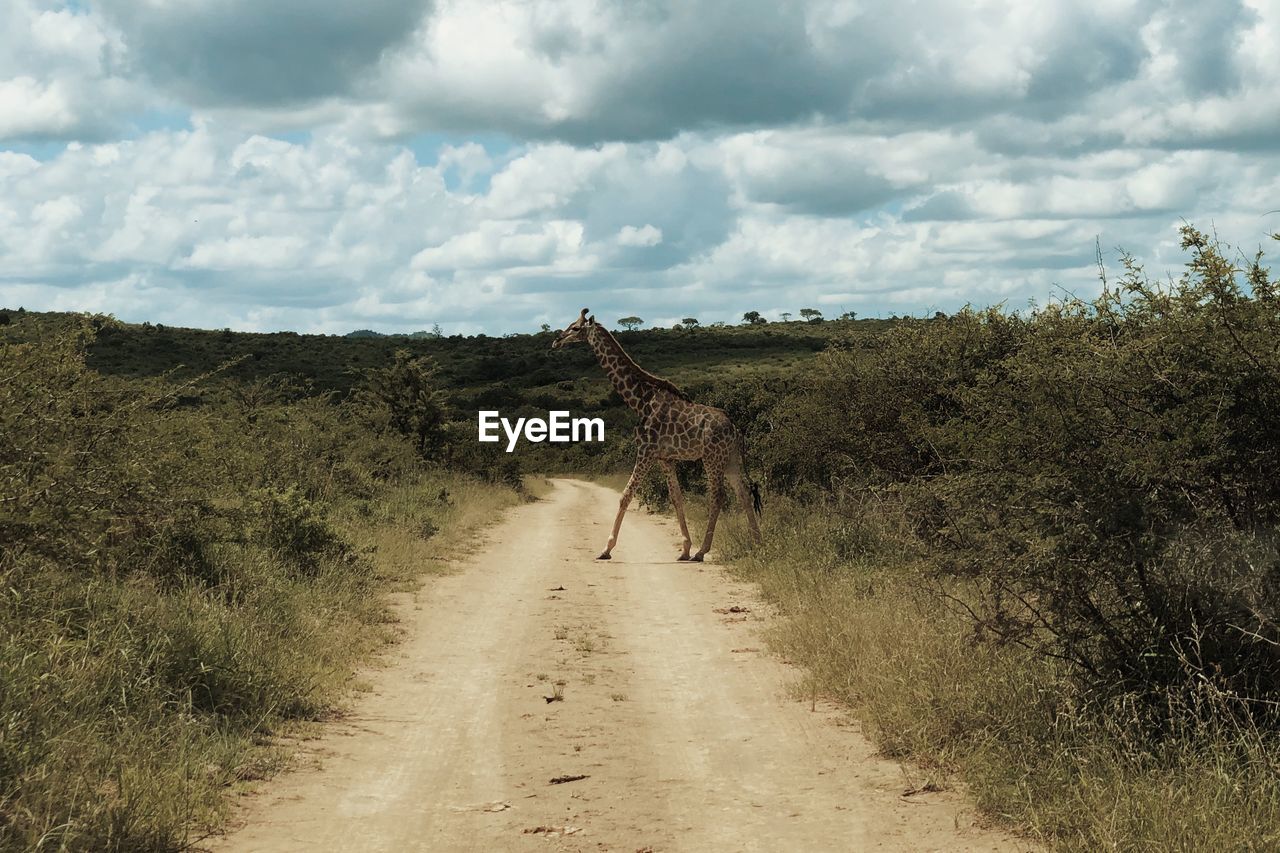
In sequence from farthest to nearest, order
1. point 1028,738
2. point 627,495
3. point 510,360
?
point 510,360 → point 627,495 → point 1028,738

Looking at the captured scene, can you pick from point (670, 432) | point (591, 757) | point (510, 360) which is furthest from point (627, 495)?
point (510, 360)

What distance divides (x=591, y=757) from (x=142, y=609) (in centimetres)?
348

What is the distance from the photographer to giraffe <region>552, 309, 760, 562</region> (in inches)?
697

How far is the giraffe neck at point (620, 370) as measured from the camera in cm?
1838

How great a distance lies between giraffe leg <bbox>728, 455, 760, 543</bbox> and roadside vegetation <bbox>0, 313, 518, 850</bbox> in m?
5.09

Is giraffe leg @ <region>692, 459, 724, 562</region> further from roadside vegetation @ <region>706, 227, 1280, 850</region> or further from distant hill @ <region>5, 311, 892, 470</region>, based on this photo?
distant hill @ <region>5, 311, 892, 470</region>

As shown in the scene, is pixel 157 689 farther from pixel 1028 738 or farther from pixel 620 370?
pixel 620 370

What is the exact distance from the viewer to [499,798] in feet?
20.7

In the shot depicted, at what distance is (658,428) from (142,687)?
11446 mm

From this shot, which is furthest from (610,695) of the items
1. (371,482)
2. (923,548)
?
(371,482)

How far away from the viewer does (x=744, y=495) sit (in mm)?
17406

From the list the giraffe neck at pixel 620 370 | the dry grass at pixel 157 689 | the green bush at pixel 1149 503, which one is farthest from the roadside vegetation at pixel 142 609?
the giraffe neck at pixel 620 370

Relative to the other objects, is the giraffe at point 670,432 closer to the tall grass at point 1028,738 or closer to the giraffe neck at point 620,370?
the giraffe neck at point 620,370

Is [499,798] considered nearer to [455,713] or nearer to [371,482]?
[455,713]
